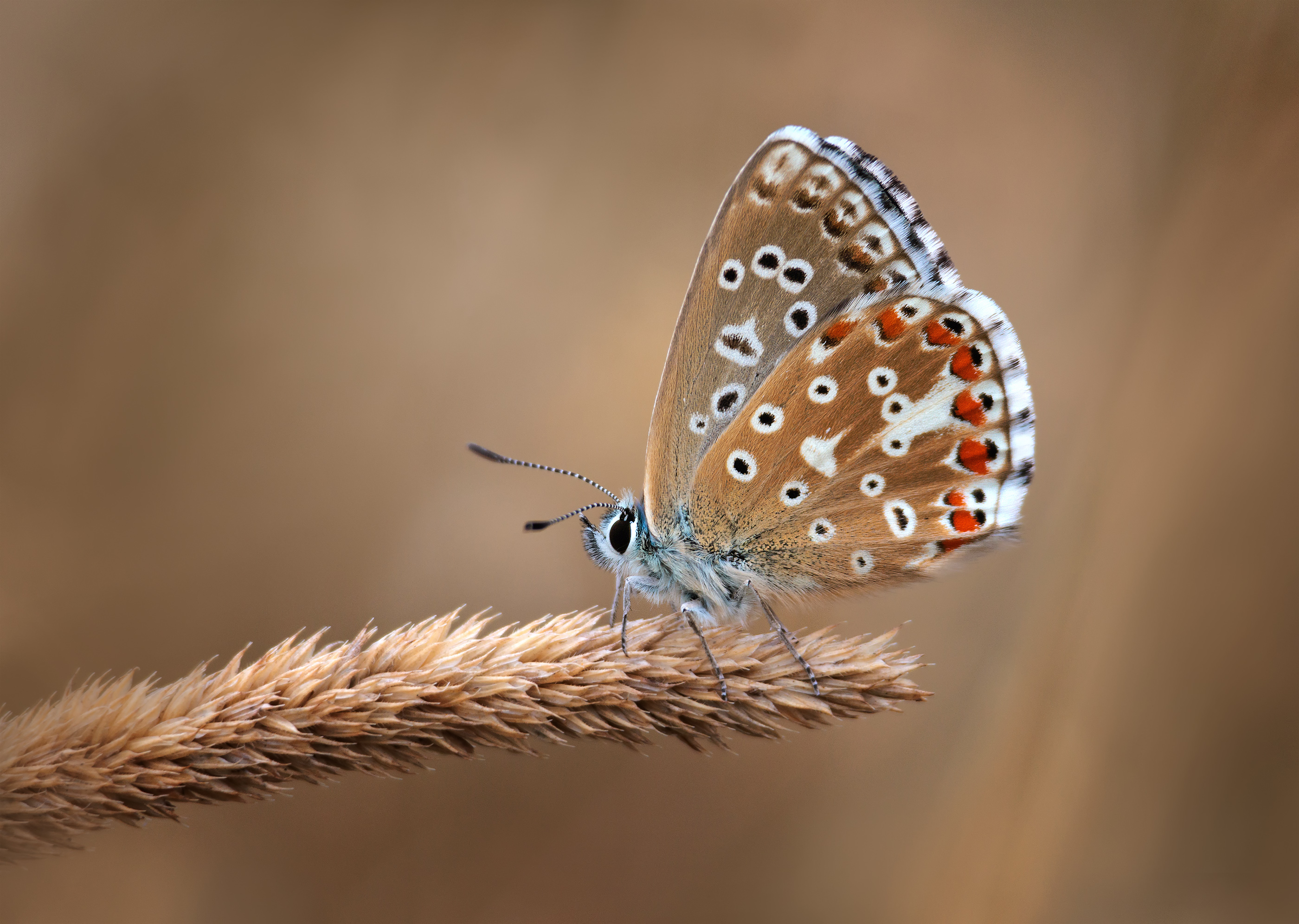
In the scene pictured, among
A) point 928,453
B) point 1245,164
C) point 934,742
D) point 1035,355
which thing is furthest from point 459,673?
point 1245,164

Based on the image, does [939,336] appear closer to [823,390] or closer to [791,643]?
[823,390]

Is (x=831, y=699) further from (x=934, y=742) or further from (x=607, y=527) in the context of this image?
(x=934, y=742)

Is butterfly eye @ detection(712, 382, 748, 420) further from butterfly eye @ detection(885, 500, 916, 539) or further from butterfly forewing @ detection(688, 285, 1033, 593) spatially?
butterfly eye @ detection(885, 500, 916, 539)

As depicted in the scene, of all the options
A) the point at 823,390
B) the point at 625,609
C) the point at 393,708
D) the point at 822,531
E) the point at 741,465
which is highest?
the point at 823,390

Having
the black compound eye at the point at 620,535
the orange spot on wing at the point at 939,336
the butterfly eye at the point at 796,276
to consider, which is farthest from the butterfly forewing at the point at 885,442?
the black compound eye at the point at 620,535

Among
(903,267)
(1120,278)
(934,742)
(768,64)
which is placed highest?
(768,64)

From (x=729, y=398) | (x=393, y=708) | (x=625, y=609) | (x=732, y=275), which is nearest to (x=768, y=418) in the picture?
(x=729, y=398)

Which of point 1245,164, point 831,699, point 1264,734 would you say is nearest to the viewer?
point 831,699
